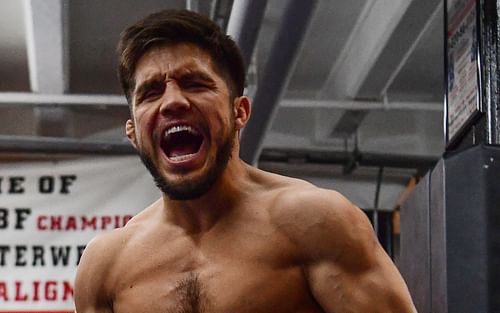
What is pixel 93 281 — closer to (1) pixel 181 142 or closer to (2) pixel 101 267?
(2) pixel 101 267

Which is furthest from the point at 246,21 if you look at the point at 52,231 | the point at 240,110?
the point at 52,231

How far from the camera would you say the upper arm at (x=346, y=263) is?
60.4 inches

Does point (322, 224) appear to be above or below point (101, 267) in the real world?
above

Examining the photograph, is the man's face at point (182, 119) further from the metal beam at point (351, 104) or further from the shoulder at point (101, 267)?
the metal beam at point (351, 104)

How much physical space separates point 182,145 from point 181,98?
76mm

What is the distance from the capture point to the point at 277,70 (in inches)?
134

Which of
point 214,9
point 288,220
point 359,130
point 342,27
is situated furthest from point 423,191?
point 359,130

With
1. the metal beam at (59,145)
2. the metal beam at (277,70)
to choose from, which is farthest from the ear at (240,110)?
the metal beam at (59,145)

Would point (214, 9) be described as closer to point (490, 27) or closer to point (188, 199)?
point (490, 27)

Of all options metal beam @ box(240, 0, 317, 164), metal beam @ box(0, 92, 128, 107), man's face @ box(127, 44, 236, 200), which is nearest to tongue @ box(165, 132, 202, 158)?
man's face @ box(127, 44, 236, 200)

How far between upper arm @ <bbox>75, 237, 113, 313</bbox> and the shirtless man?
0.16ft

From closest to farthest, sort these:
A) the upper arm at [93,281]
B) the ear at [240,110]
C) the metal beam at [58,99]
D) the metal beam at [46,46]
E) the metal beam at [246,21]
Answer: the ear at [240,110] → the upper arm at [93,281] → the metal beam at [246,21] → the metal beam at [46,46] → the metal beam at [58,99]

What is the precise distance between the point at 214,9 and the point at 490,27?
1.46 meters

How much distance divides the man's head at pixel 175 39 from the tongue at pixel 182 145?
0.40 ft
